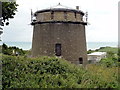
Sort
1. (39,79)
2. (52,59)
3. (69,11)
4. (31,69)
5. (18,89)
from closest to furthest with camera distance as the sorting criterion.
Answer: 1. (18,89)
2. (39,79)
3. (31,69)
4. (52,59)
5. (69,11)

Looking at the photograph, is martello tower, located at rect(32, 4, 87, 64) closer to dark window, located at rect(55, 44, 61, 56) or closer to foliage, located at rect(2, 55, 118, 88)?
dark window, located at rect(55, 44, 61, 56)

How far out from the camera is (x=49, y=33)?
22.3 m

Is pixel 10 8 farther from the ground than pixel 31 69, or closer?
farther from the ground

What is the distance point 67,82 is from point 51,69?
5.88 ft

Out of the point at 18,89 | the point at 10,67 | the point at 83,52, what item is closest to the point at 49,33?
the point at 83,52

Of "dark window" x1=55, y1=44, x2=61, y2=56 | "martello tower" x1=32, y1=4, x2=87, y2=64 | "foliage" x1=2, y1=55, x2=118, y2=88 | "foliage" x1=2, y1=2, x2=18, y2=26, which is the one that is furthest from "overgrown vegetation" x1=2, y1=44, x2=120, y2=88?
"dark window" x1=55, y1=44, x2=61, y2=56

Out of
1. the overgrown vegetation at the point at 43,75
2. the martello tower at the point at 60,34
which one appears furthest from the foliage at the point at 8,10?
the martello tower at the point at 60,34

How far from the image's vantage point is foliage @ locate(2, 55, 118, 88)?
31.4 feet

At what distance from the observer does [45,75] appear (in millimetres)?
10422

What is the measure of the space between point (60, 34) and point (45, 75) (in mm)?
12019

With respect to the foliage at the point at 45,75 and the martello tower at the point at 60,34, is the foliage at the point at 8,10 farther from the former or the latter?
the martello tower at the point at 60,34

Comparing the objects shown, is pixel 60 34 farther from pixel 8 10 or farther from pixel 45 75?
pixel 45 75

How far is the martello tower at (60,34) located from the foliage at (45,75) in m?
10.1

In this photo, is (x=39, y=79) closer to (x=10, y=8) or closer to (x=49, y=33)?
(x=10, y=8)
